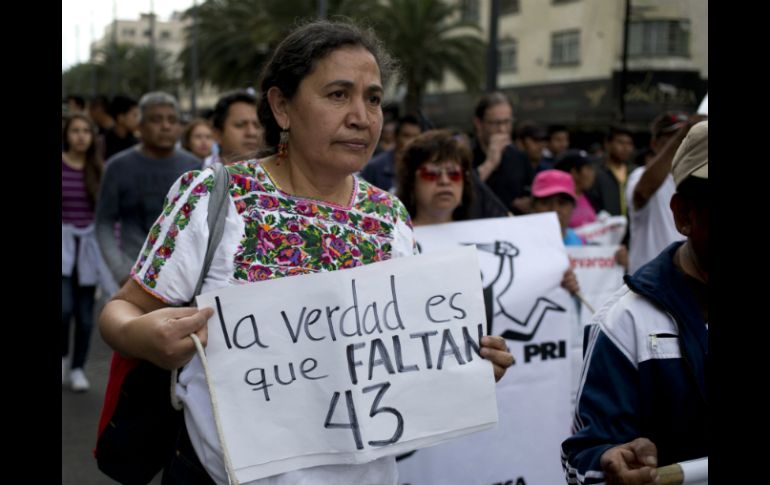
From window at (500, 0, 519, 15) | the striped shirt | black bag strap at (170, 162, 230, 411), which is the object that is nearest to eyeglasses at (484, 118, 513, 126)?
the striped shirt

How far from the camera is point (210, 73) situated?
1403 inches

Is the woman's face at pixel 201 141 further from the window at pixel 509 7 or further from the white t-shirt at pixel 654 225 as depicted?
the window at pixel 509 7

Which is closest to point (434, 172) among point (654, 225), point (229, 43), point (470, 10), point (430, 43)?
point (654, 225)

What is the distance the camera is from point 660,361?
194cm

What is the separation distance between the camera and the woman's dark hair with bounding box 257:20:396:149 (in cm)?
234

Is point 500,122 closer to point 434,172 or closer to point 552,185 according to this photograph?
point 552,185

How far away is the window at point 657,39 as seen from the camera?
109ft

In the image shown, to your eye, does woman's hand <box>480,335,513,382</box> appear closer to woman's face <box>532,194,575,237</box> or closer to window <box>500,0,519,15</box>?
woman's face <box>532,194,575,237</box>

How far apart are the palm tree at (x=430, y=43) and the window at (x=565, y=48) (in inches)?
211

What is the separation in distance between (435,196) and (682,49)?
31447 millimetres

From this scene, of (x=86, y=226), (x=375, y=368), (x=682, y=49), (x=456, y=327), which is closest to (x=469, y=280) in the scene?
(x=456, y=327)

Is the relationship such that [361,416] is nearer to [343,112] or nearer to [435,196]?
[343,112]

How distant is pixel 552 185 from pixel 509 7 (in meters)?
36.1

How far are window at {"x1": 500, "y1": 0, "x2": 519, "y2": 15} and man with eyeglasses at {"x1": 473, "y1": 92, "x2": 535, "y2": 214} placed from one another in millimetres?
34581
